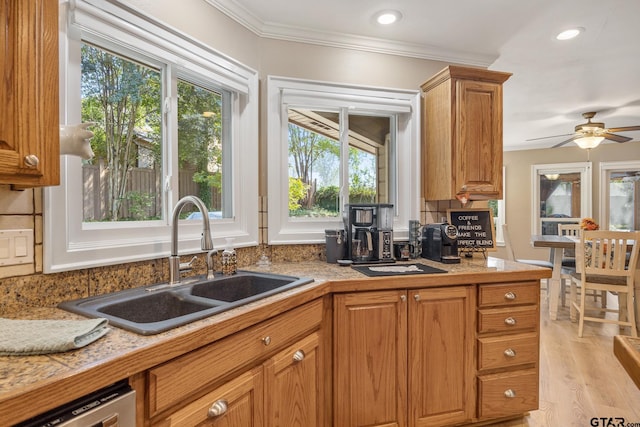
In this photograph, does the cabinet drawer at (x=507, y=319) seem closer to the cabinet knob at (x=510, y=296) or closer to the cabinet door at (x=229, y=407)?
the cabinet knob at (x=510, y=296)

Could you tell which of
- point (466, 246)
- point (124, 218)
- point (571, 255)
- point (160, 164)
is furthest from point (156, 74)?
point (571, 255)

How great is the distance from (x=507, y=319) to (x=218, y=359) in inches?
63.7

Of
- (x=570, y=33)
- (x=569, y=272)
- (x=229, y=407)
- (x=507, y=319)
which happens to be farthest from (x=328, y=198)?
(x=569, y=272)

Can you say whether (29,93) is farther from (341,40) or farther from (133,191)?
(341,40)

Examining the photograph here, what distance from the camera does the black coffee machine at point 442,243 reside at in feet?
7.34

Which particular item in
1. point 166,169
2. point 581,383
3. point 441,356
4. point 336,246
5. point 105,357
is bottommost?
point 581,383

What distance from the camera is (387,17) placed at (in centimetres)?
219

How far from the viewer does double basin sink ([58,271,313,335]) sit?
1.09m

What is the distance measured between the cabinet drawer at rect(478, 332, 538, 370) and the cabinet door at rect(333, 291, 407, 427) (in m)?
0.46

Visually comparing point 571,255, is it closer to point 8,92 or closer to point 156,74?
point 156,74

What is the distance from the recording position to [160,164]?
70.6 inches

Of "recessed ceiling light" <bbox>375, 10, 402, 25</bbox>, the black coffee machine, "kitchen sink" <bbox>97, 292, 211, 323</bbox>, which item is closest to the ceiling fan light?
the black coffee machine

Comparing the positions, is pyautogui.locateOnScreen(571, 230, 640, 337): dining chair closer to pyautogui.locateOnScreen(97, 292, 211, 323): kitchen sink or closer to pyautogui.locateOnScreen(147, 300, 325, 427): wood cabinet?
pyautogui.locateOnScreen(147, 300, 325, 427): wood cabinet

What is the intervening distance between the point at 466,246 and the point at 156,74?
2.18 metres
